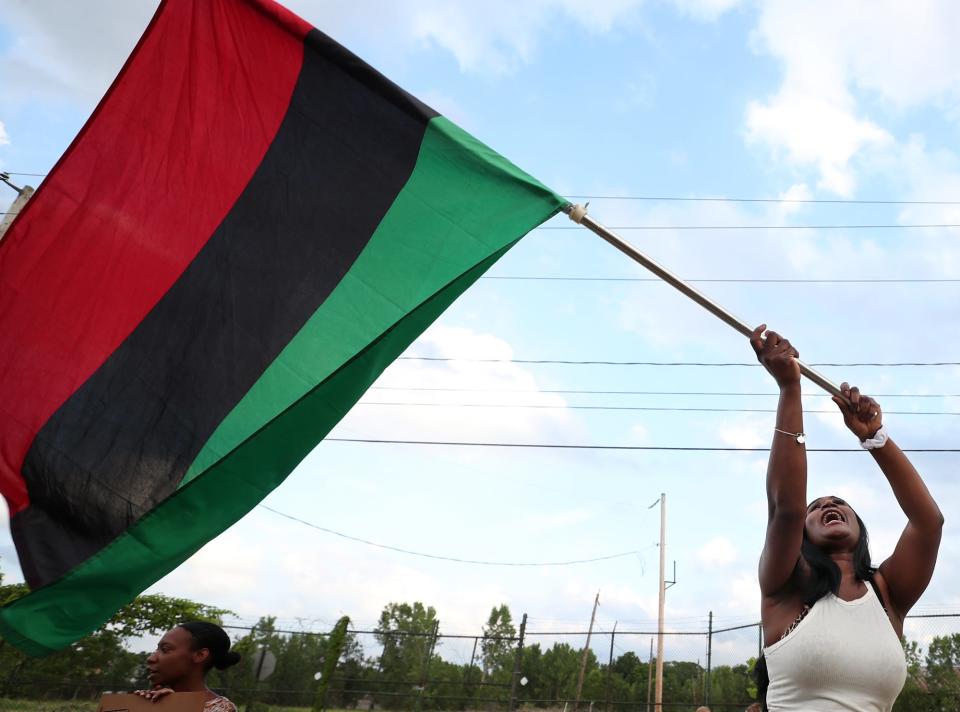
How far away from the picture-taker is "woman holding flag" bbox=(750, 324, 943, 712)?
1978 millimetres

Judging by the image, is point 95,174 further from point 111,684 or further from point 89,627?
point 111,684

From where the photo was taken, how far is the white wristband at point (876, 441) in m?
2.54

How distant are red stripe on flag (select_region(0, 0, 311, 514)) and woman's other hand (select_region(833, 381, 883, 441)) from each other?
8.76 ft

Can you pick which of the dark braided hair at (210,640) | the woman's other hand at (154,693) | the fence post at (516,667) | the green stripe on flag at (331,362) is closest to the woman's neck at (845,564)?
the green stripe on flag at (331,362)

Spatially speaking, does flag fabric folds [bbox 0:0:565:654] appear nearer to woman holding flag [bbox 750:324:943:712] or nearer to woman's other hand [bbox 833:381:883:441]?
woman's other hand [bbox 833:381:883:441]

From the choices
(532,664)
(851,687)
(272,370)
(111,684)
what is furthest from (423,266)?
(532,664)

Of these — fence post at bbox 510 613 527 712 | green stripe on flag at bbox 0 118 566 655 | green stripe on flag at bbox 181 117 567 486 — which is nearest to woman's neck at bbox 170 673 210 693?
green stripe on flag at bbox 0 118 566 655

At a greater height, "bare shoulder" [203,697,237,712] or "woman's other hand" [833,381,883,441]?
"woman's other hand" [833,381,883,441]

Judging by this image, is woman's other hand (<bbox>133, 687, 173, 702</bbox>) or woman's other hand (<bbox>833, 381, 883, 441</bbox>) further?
woman's other hand (<bbox>133, 687, 173, 702</bbox>)

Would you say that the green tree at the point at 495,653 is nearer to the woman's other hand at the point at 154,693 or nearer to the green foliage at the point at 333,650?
the green foliage at the point at 333,650

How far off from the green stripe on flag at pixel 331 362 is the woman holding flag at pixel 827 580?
146 centimetres

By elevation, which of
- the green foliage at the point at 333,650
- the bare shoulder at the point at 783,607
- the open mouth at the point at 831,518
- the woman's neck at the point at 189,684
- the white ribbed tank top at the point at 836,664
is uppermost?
the green foliage at the point at 333,650

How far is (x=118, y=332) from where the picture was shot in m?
3.66

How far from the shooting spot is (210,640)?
13.7 ft
